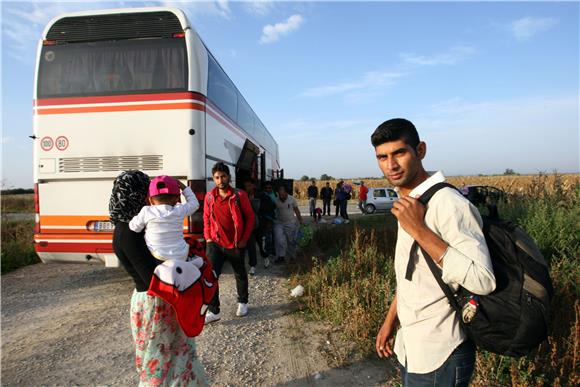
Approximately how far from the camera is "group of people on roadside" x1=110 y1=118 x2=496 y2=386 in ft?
4.61

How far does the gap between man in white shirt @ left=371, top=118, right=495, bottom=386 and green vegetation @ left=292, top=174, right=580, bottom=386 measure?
1.67 meters

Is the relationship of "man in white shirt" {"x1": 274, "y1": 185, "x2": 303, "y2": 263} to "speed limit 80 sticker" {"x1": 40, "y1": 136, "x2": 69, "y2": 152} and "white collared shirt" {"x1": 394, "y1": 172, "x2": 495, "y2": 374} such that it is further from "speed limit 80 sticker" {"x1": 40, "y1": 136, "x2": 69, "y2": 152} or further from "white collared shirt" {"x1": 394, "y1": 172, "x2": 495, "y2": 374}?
"white collared shirt" {"x1": 394, "y1": 172, "x2": 495, "y2": 374}

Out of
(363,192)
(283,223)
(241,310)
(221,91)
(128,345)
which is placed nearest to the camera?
(128,345)

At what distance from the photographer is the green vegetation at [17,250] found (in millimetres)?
7983

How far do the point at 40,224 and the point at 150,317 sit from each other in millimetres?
4204

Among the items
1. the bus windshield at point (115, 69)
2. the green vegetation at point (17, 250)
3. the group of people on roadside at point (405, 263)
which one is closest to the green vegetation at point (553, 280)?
the group of people on roadside at point (405, 263)

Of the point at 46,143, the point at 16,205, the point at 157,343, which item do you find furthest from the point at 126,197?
the point at 16,205

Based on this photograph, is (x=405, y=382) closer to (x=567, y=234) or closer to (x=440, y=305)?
(x=440, y=305)

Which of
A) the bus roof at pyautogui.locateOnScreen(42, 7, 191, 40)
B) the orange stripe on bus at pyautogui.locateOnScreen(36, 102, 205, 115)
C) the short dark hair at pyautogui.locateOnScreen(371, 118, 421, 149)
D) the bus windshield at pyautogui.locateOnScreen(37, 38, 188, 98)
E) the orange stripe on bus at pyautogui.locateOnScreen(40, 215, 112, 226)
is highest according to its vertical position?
the bus roof at pyautogui.locateOnScreen(42, 7, 191, 40)

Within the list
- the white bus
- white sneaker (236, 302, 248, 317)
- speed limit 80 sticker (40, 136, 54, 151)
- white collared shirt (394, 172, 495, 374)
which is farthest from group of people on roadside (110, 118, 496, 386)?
speed limit 80 sticker (40, 136, 54, 151)

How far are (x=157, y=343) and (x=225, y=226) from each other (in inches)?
89.0

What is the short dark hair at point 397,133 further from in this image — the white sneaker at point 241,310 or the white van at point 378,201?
the white van at point 378,201

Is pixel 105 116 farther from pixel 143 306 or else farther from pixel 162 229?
pixel 143 306

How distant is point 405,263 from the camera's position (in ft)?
5.53
